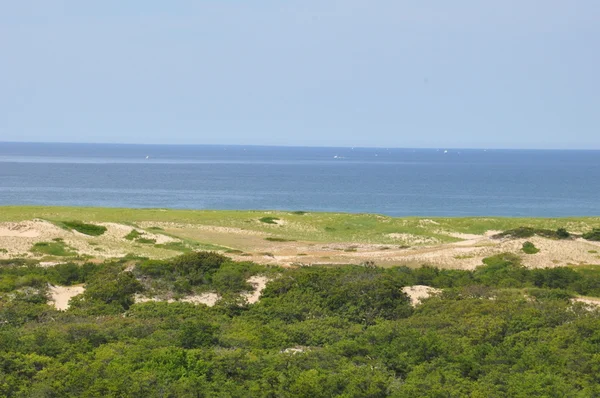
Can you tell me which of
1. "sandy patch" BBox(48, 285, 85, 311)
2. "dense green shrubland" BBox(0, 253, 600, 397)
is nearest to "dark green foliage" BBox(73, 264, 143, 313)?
"dense green shrubland" BBox(0, 253, 600, 397)

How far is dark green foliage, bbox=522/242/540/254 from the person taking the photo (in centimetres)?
4344

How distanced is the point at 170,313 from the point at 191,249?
826 inches

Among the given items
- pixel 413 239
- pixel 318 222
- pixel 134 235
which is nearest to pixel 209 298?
pixel 134 235

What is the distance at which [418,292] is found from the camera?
31.4 meters

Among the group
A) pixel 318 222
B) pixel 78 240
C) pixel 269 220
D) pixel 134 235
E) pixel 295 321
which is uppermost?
pixel 295 321

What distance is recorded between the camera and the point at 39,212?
2382 inches

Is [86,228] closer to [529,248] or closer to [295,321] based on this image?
[529,248]

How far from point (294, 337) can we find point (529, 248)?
964 inches

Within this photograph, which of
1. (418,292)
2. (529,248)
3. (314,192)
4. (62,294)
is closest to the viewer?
(62,294)

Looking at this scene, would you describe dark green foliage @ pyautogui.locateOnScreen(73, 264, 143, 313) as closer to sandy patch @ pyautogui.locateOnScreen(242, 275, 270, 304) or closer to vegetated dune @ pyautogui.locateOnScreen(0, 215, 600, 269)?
sandy patch @ pyautogui.locateOnScreen(242, 275, 270, 304)

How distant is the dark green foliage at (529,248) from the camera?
43438mm

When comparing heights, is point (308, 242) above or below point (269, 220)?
below

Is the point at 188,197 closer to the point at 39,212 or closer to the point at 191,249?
the point at 39,212

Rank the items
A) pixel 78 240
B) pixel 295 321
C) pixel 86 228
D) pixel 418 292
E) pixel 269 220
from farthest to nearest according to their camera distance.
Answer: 1. pixel 269 220
2. pixel 86 228
3. pixel 78 240
4. pixel 418 292
5. pixel 295 321
